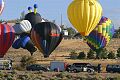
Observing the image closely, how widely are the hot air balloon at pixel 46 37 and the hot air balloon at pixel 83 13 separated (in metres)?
2.12

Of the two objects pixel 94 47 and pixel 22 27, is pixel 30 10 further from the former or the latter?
pixel 94 47

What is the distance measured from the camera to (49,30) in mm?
43188

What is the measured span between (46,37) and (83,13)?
4.31 m

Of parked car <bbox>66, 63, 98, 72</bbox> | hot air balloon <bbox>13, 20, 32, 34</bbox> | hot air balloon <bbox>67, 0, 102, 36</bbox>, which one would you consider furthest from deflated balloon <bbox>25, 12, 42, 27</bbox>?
parked car <bbox>66, 63, 98, 72</bbox>

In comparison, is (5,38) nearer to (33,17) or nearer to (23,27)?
(23,27)

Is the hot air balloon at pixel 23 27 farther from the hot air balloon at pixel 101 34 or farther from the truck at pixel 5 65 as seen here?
the truck at pixel 5 65

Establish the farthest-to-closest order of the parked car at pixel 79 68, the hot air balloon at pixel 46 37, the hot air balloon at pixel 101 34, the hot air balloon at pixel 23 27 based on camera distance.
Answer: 1. the hot air balloon at pixel 23 27
2. the hot air balloon at pixel 101 34
3. the hot air balloon at pixel 46 37
4. the parked car at pixel 79 68

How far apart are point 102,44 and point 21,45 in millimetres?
9869

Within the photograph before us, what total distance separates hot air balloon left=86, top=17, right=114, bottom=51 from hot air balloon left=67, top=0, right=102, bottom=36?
8118 millimetres

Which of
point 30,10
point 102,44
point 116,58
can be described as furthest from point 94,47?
point 30,10

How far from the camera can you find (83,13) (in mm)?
42406

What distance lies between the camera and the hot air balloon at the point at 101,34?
51.1 meters

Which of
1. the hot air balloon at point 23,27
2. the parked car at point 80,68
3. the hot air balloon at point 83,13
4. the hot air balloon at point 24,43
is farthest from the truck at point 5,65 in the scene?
the hot air balloon at point 23,27

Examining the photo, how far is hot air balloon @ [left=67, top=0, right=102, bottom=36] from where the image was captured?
42.3 meters
